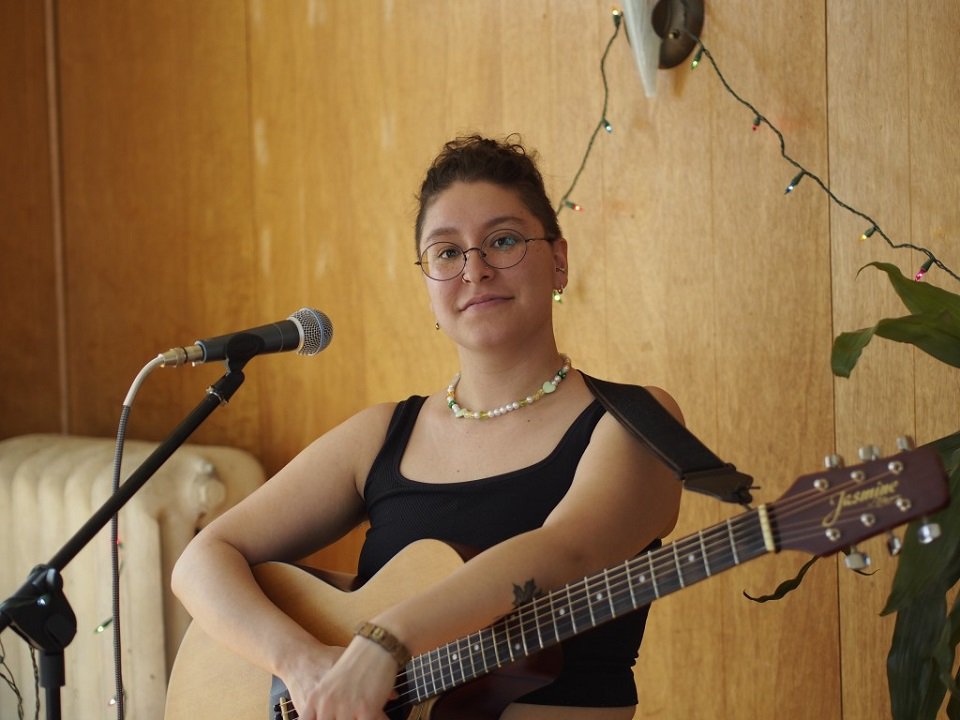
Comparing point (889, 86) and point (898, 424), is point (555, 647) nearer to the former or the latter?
point (898, 424)

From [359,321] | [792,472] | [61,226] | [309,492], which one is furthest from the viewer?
[61,226]

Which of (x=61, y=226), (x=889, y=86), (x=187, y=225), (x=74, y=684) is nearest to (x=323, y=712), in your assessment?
(x=889, y=86)

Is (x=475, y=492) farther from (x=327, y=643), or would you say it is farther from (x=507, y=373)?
(x=327, y=643)

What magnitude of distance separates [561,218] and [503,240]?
28.0 inches

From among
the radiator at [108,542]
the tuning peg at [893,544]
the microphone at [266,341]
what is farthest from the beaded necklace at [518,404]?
the radiator at [108,542]

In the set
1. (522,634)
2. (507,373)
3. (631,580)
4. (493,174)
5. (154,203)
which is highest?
(154,203)

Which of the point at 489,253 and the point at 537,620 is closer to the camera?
the point at 537,620

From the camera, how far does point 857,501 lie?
120 cm

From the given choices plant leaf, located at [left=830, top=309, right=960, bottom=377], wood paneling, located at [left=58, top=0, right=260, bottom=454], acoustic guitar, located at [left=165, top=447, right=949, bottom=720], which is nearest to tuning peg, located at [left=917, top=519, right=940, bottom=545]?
acoustic guitar, located at [left=165, top=447, right=949, bottom=720]

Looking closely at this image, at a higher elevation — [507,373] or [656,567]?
[507,373]

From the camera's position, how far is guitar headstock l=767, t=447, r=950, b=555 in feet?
3.74

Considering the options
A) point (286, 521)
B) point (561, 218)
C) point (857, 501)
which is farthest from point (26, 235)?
point (857, 501)

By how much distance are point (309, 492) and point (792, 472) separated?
95 centimetres

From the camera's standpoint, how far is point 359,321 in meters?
2.97
